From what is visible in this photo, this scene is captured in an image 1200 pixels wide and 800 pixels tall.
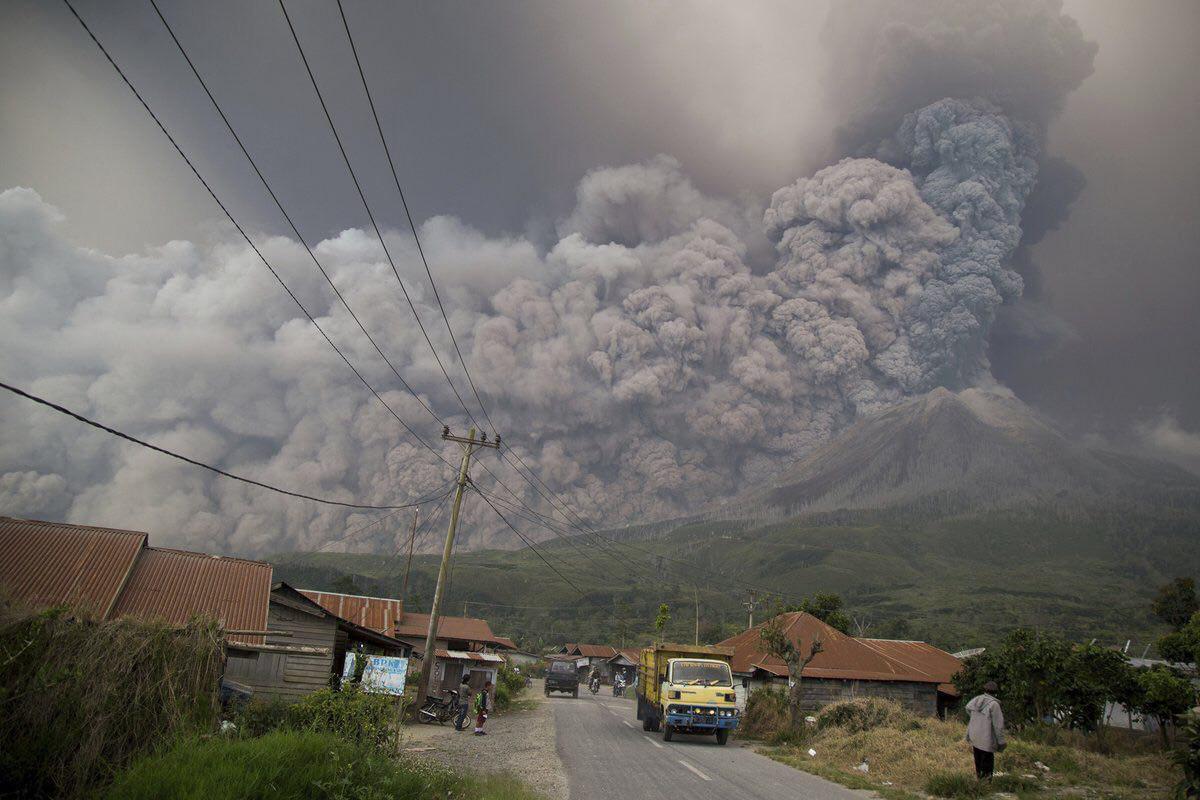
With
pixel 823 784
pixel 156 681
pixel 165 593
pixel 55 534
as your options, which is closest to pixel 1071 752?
pixel 823 784

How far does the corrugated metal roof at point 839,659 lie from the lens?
108ft

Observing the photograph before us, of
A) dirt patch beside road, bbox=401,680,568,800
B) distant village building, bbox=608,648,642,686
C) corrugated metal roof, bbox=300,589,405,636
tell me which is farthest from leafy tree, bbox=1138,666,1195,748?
distant village building, bbox=608,648,642,686

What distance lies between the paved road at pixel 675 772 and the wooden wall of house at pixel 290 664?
25.7ft

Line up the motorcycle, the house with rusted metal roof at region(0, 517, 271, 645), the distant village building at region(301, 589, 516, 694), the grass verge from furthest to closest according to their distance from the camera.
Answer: the distant village building at region(301, 589, 516, 694) → the motorcycle → the house with rusted metal roof at region(0, 517, 271, 645) → the grass verge

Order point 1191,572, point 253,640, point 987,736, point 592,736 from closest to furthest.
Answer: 1. point 987,736
2. point 253,640
3. point 592,736
4. point 1191,572

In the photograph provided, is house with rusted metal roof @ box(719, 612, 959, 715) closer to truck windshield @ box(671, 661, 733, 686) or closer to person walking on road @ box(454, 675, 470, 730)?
truck windshield @ box(671, 661, 733, 686)

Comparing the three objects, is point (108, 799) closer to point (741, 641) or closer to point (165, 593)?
point (165, 593)

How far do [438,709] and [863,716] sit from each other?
15.5m

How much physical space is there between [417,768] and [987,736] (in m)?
10.3

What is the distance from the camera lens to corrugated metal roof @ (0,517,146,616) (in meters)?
16.7

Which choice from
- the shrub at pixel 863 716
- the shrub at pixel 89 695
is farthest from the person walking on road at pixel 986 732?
the shrub at pixel 89 695

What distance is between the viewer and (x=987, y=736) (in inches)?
487

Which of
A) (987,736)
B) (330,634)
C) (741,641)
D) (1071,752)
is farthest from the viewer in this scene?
(741,641)

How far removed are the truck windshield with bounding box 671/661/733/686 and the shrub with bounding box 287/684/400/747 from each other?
39.4 feet
